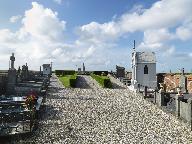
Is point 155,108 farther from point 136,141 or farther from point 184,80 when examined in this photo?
point 184,80

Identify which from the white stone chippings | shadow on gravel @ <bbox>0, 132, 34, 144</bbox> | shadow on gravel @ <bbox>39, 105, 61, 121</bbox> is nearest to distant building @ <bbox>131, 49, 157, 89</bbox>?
the white stone chippings

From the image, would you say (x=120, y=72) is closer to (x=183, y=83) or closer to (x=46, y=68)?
(x=46, y=68)

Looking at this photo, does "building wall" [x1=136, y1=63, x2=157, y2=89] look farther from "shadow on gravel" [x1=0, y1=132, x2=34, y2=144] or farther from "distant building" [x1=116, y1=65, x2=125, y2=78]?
"shadow on gravel" [x1=0, y1=132, x2=34, y2=144]

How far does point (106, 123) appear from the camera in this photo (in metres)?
18.3

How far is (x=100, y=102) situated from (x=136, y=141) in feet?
35.8

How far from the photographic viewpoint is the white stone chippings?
50.1ft

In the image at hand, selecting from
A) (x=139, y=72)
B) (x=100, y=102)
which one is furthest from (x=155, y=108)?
(x=139, y=72)

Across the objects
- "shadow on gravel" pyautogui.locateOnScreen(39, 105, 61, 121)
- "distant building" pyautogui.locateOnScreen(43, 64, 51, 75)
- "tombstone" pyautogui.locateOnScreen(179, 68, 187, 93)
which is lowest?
"shadow on gravel" pyautogui.locateOnScreen(39, 105, 61, 121)

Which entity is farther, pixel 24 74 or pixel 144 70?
pixel 24 74

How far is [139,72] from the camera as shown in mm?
37875

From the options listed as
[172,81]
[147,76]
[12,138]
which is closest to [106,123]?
[12,138]

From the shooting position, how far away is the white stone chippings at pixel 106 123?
1528 centimetres

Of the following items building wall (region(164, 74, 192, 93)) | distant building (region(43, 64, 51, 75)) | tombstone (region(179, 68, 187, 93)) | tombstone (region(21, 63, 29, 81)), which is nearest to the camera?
tombstone (region(179, 68, 187, 93))

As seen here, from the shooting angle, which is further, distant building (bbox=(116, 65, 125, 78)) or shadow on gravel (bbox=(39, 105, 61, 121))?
distant building (bbox=(116, 65, 125, 78))
